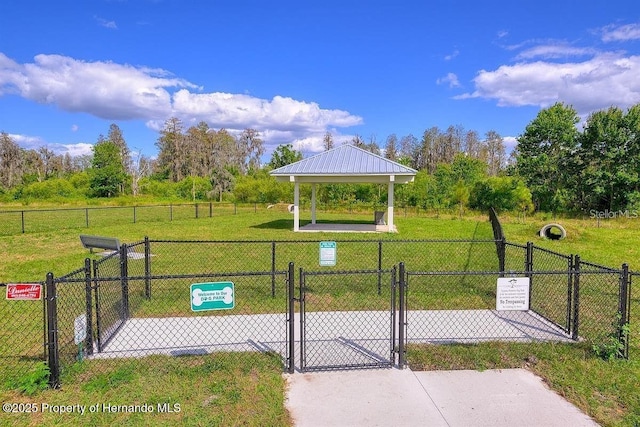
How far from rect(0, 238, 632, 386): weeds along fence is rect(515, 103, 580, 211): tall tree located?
29.1 m

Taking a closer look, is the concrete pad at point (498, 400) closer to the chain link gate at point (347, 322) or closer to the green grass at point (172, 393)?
the chain link gate at point (347, 322)

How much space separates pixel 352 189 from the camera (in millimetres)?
36531

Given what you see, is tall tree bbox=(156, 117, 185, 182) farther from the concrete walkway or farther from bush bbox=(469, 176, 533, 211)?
the concrete walkway

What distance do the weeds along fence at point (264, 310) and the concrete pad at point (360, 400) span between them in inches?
14.5

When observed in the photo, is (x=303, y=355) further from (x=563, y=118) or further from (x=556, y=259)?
(x=563, y=118)

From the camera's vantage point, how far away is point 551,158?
3531cm

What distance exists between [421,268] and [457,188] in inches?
1055

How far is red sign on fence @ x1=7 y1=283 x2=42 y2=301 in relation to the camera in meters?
3.71

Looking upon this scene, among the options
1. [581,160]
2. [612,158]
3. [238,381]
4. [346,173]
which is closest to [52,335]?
[238,381]

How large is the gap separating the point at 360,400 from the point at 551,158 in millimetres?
37455

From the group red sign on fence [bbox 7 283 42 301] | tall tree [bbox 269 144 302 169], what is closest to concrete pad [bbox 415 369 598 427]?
red sign on fence [bbox 7 283 42 301]

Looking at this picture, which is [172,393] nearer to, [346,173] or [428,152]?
[346,173]

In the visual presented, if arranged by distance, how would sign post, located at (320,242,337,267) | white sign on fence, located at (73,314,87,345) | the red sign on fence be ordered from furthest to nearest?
sign post, located at (320,242,337,267), white sign on fence, located at (73,314,87,345), the red sign on fence

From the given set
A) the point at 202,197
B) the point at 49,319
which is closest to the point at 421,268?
the point at 49,319
